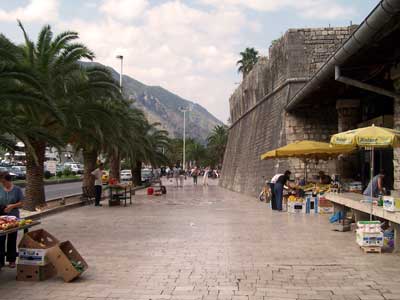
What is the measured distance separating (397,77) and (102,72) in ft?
32.9

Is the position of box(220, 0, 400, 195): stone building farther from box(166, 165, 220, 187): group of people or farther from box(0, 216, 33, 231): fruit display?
box(166, 165, 220, 187): group of people

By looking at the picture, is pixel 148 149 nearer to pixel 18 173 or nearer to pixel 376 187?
pixel 18 173

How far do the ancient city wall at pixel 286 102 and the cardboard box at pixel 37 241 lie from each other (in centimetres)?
1587

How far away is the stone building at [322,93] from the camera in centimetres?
1121

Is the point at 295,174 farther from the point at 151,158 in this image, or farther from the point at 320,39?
the point at 151,158

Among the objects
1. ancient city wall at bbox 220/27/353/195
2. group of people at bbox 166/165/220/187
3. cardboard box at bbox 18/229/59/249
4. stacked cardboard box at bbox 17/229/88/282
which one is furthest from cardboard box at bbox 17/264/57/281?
group of people at bbox 166/165/220/187

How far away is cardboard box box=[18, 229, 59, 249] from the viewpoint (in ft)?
22.5

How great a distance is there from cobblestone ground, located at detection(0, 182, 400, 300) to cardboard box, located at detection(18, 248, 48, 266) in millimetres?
286

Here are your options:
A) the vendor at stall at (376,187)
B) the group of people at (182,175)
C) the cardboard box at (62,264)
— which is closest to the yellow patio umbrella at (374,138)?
the vendor at stall at (376,187)

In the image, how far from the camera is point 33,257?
6797 mm

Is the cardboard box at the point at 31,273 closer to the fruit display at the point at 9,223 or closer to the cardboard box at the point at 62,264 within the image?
the cardboard box at the point at 62,264

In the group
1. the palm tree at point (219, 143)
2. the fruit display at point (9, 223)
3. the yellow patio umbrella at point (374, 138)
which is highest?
the palm tree at point (219, 143)

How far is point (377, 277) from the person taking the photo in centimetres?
686

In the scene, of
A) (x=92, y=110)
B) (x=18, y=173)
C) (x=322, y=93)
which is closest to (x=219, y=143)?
(x=18, y=173)
